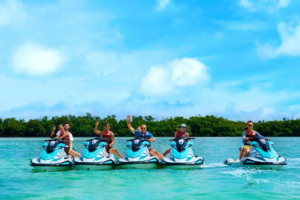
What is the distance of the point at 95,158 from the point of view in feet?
37.3

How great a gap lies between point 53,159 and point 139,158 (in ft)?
7.81

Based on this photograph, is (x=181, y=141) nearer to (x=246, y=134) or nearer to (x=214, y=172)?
(x=214, y=172)

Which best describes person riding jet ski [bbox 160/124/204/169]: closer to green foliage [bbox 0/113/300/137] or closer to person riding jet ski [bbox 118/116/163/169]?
person riding jet ski [bbox 118/116/163/169]

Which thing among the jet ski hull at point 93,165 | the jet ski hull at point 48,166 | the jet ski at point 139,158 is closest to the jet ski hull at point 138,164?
the jet ski at point 139,158

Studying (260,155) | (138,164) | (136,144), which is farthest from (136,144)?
(260,155)

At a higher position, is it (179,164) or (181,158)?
(181,158)

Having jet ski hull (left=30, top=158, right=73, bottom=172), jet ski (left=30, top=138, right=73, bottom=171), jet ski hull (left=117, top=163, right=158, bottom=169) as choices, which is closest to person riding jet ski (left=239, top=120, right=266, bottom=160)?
jet ski hull (left=117, top=163, right=158, bottom=169)

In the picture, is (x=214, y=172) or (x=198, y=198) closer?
(x=198, y=198)

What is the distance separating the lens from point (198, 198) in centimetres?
760

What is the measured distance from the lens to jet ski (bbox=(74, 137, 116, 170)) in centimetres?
1125

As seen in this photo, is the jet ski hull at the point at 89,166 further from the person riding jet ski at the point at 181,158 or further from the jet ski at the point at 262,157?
the jet ski at the point at 262,157

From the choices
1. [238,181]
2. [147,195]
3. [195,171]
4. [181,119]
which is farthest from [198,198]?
[181,119]

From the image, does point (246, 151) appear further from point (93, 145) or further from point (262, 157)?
point (93, 145)

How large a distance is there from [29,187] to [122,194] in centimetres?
228
